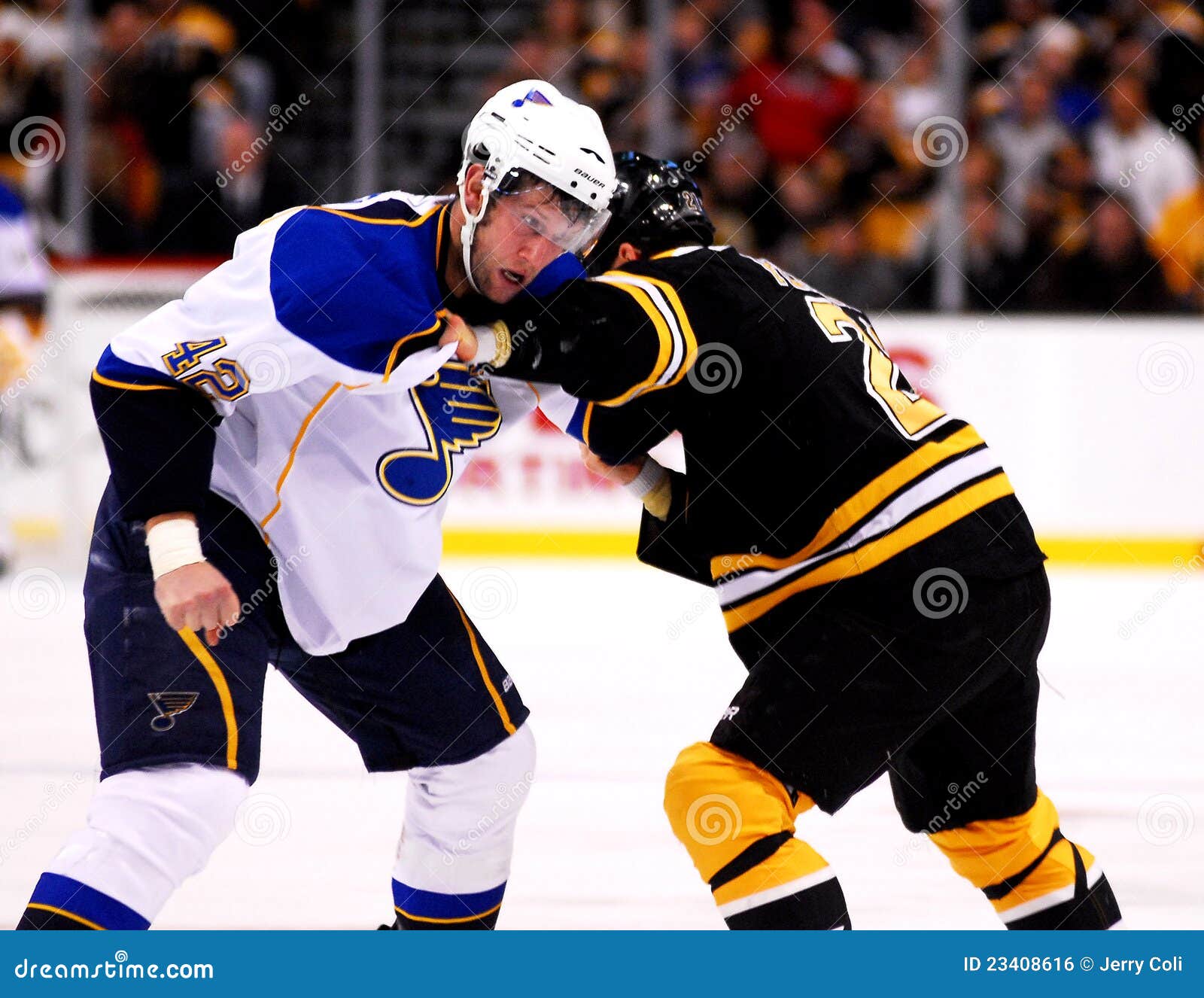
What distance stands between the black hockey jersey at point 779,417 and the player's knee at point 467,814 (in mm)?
499

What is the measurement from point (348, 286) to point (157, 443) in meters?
0.33

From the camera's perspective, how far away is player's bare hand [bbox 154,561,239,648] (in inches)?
84.7

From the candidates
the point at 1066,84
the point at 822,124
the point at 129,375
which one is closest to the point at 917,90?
the point at 822,124

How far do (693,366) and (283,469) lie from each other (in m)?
0.62

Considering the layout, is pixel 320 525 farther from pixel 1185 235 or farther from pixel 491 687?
pixel 1185 235

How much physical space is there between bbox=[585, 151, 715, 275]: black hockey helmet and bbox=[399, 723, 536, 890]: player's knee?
83 cm

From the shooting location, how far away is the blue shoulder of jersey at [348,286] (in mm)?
2189

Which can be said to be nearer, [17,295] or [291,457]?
[291,457]

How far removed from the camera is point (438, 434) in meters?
2.59

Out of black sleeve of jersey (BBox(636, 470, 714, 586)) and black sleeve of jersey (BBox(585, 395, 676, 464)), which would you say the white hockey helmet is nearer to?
black sleeve of jersey (BBox(585, 395, 676, 464))

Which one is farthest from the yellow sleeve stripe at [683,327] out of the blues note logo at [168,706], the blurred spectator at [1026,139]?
the blurred spectator at [1026,139]

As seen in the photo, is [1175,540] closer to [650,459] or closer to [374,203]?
[650,459]

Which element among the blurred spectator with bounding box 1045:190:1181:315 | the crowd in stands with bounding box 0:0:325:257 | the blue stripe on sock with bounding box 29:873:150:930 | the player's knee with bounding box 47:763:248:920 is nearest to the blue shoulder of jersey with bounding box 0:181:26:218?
the crowd in stands with bounding box 0:0:325:257
